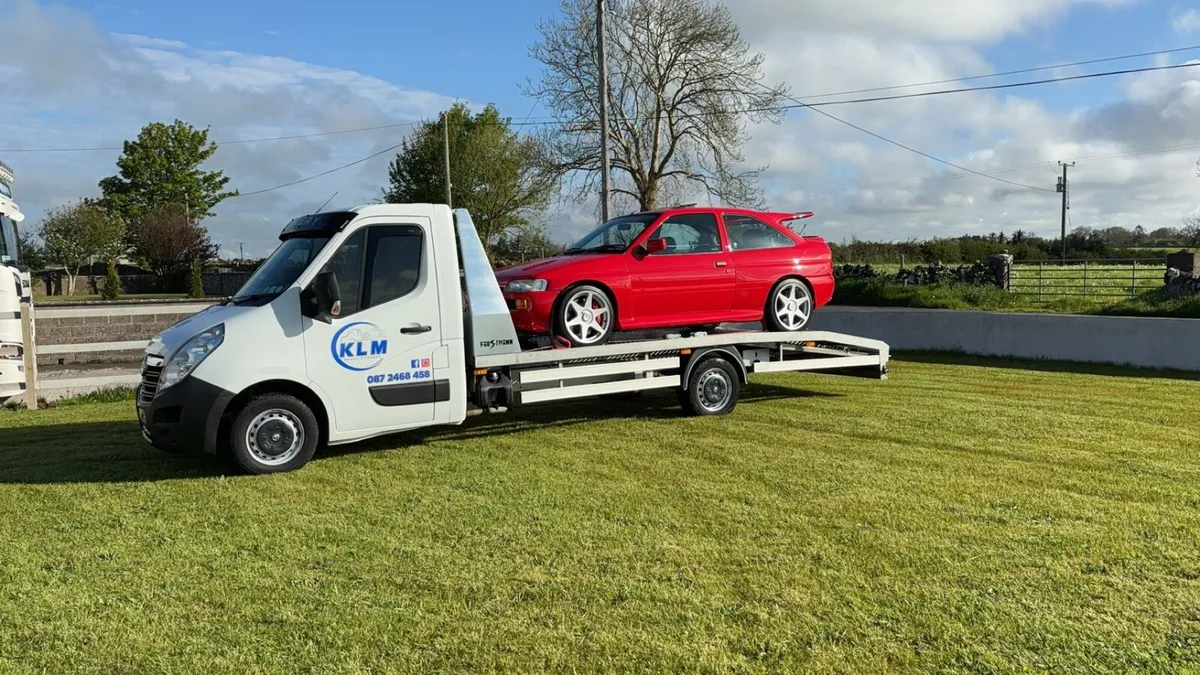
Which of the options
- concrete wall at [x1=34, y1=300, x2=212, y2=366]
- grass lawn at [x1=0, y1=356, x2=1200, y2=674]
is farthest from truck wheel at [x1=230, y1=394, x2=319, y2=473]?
concrete wall at [x1=34, y1=300, x2=212, y2=366]

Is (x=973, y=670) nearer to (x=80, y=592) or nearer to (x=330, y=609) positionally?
(x=330, y=609)

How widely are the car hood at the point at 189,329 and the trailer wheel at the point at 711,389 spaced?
444cm

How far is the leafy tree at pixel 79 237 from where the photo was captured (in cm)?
5641

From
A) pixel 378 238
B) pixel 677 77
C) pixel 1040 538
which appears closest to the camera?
pixel 1040 538

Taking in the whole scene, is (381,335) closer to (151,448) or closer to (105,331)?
(151,448)

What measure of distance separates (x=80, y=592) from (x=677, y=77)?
3046cm

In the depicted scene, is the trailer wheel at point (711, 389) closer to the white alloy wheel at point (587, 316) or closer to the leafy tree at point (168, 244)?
the white alloy wheel at point (587, 316)

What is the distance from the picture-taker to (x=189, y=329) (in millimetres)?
6742

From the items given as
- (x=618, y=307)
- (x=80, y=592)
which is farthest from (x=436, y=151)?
(x=80, y=592)

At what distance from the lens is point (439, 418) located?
289 inches

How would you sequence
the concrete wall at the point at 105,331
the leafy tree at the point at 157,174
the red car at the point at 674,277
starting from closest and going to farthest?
Answer: the red car at the point at 674,277, the concrete wall at the point at 105,331, the leafy tree at the point at 157,174

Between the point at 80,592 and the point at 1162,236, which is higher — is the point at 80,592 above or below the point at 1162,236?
below

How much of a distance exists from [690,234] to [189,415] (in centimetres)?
502

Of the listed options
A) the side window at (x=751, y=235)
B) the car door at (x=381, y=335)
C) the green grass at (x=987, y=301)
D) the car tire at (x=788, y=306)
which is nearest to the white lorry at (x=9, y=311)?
the car door at (x=381, y=335)
